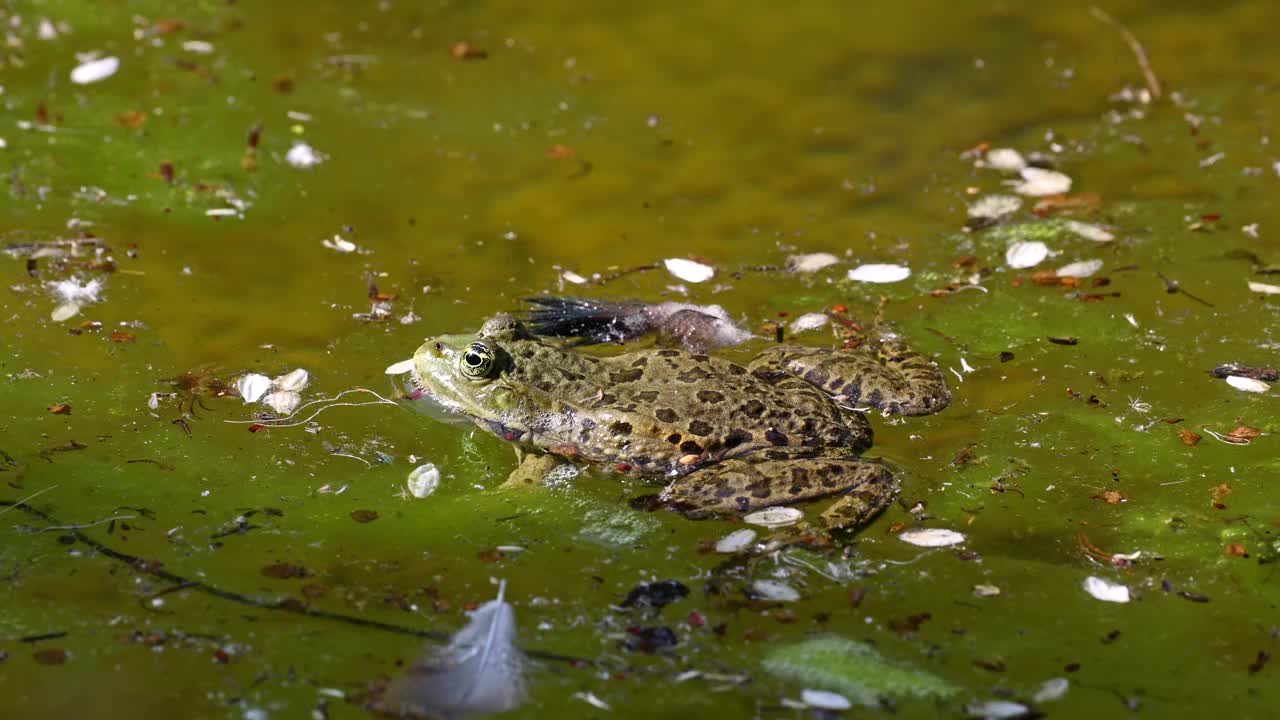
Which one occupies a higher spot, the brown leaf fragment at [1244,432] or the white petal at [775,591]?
the brown leaf fragment at [1244,432]

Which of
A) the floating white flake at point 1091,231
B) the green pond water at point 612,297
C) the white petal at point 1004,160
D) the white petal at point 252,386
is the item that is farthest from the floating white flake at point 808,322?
the white petal at point 252,386

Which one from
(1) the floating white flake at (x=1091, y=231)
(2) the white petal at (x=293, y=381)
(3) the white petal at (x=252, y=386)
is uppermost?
(1) the floating white flake at (x=1091, y=231)

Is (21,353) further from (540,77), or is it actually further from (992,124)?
(992,124)

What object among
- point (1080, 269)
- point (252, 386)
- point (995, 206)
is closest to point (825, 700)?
point (252, 386)

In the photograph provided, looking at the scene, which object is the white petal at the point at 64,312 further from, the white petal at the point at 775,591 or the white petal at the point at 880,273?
the white petal at the point at 880,273

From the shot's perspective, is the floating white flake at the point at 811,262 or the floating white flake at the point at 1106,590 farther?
the floating white flake at the point at 811,262
